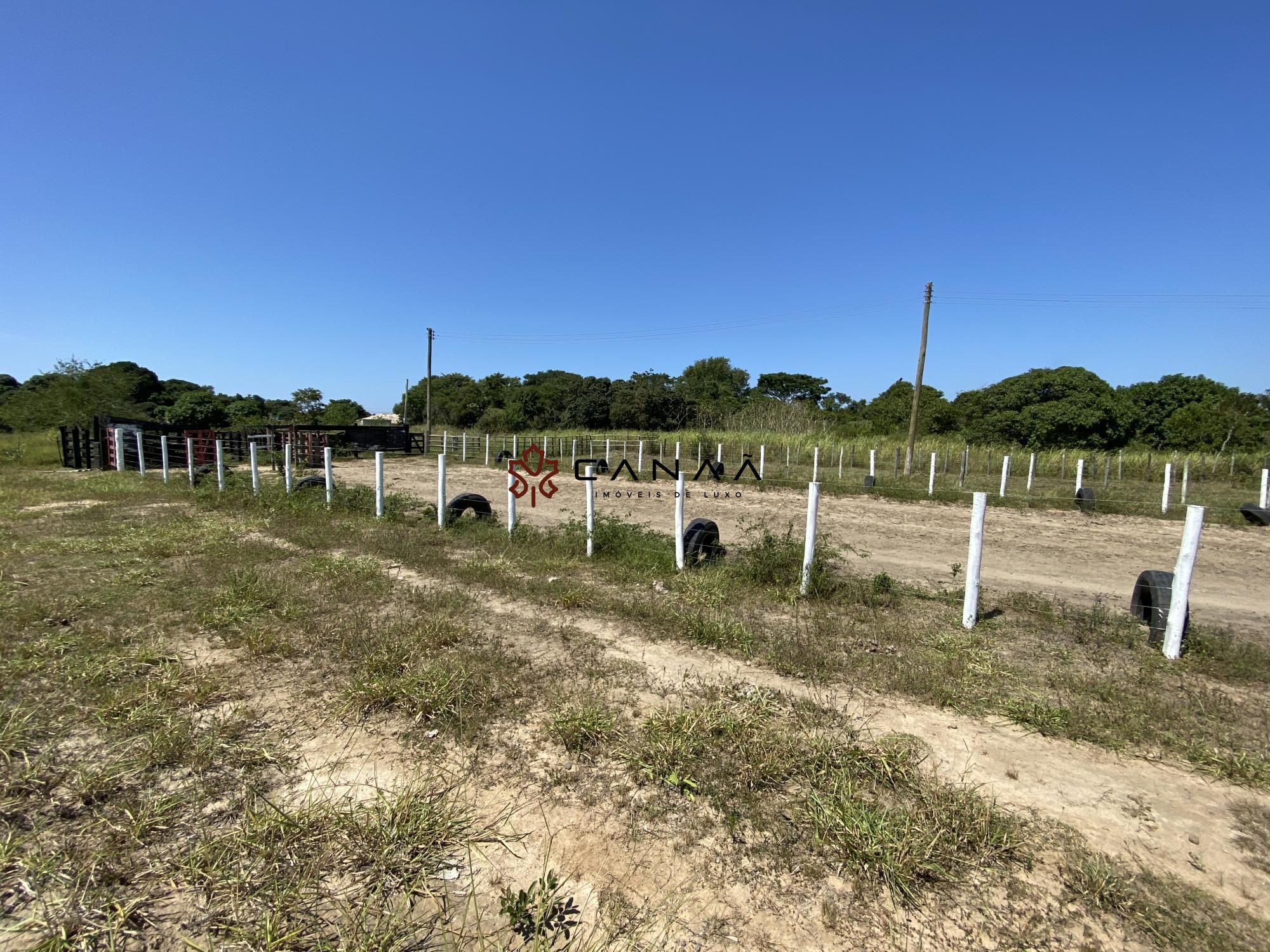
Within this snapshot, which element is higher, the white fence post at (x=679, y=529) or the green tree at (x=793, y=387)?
the green tree at (x=793, y=387)

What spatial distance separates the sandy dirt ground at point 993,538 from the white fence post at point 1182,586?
1.44m

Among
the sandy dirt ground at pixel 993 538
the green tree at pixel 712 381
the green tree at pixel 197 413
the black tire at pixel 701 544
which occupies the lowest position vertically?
the sandy dirt ground at pixel 993 538

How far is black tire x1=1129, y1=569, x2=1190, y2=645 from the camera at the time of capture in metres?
4.18

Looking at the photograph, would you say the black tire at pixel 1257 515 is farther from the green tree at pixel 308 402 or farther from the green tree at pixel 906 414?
the green tree at pixel 308 402

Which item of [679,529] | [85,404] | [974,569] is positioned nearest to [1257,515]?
[974,569]

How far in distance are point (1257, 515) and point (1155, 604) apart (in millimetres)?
10324

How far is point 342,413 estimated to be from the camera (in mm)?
50000

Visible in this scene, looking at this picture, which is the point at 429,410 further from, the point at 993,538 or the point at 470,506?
the point at 993,538

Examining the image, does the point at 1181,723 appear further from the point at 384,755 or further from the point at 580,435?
the point at 580,435

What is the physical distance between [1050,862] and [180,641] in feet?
17.2

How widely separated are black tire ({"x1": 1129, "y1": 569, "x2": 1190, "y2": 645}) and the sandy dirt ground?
702 mm

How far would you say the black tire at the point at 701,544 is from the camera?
6.25 m

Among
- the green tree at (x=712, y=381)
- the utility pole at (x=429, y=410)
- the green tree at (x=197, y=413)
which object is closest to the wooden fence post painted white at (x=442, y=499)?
the utility pole at (x=429, y=410)

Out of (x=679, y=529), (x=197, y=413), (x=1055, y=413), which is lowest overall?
(x=679, y=529)
